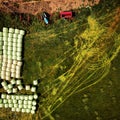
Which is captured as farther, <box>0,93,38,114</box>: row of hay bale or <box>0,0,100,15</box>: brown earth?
<box>0,93,38,114</box>: row of hay bale

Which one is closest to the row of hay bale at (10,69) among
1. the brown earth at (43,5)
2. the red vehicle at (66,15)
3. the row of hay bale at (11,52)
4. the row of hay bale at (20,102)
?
the row of hay bale at (11,52)

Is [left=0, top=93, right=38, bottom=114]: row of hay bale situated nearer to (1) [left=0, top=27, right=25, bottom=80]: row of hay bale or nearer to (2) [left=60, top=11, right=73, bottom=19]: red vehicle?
(1) [left=0, top=27, right=25, bottom=80]: row of hay bale

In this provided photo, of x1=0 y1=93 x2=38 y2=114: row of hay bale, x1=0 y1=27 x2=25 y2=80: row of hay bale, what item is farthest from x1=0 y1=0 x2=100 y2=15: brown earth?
x1=0 y1=93 x2=38 y2=114: row of hay bale

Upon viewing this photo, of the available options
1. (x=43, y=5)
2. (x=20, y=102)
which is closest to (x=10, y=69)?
(x=20, y=102)

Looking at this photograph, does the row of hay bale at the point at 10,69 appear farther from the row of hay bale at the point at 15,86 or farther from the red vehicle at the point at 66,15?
the red vehicle at the point at 66,15

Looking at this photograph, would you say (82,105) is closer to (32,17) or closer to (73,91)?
(73,91)

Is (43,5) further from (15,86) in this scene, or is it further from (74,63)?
(15,86)

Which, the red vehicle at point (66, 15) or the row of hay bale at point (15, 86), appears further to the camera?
the row of hay bale at point (15, 86)
